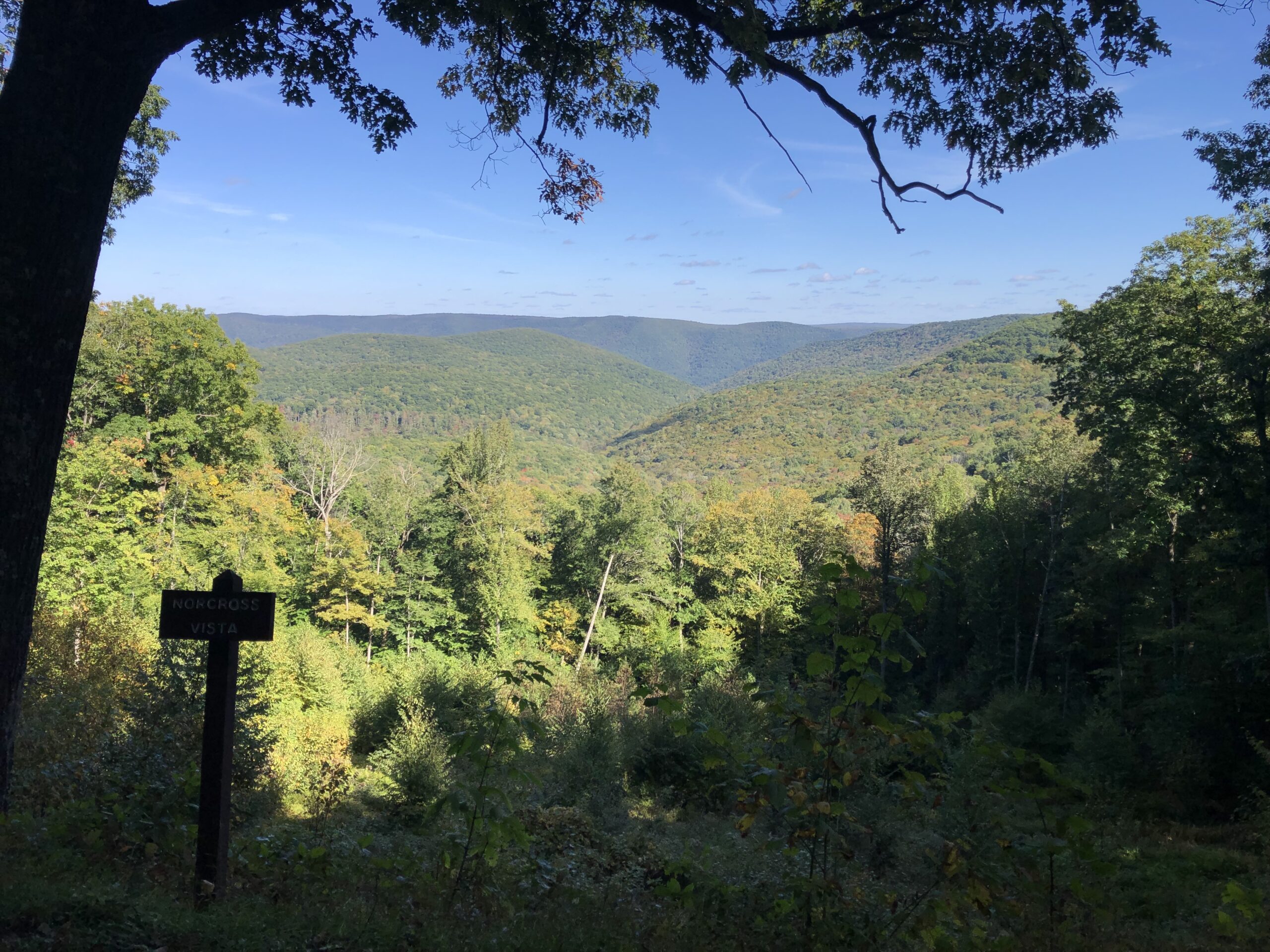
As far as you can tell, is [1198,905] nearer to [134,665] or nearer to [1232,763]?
[1232,763]

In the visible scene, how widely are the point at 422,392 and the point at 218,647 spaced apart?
460ft

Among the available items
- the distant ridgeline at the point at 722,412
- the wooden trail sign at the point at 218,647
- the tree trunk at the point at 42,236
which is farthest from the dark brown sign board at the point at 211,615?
the distant ridgeline at the point at 722,412

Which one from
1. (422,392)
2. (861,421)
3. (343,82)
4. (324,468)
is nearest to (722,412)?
(861,421)

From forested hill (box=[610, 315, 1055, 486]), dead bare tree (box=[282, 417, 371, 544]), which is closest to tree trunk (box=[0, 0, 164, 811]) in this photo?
dead bare tree (box=[282, 417, 371, 544])

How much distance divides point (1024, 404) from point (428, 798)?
100 m

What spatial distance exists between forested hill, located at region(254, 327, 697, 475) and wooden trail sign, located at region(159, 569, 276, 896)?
8995cm

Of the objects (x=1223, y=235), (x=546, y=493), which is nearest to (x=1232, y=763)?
(x=1223, y=235)

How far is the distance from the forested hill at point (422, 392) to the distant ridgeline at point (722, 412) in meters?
0.53

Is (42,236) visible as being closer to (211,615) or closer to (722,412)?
(211,615)

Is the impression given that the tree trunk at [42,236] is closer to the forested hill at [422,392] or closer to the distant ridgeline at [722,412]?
the distant ridgeline at [722,412]

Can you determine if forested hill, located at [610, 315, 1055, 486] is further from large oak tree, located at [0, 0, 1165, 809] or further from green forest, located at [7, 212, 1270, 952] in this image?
large oak tree, located at [0, 0, 1165, 809]

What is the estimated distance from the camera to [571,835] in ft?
20.5

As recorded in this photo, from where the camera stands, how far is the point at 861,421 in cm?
11450

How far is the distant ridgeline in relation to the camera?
92250mm
